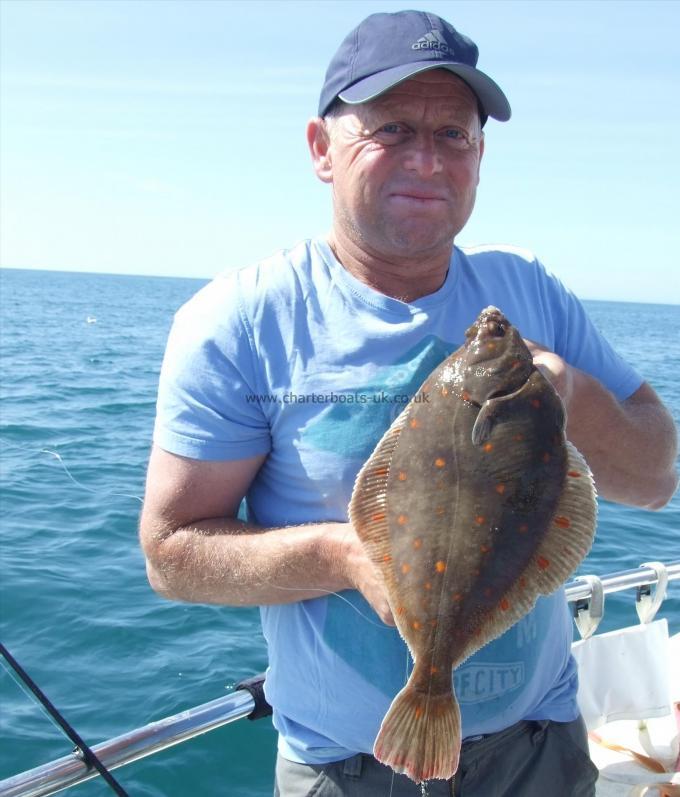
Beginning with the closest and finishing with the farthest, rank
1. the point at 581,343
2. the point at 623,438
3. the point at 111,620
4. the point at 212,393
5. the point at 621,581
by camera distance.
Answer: the point at 212,393 < the point at 623,438 < the point at 581,343 < the point at 621,581 < the point at 111,620

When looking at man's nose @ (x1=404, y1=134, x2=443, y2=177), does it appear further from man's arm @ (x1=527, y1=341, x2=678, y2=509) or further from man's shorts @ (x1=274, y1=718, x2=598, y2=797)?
man's shorts @ (x1=274, y1=718, x2=598, y2=797)

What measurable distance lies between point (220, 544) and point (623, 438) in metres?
1.30

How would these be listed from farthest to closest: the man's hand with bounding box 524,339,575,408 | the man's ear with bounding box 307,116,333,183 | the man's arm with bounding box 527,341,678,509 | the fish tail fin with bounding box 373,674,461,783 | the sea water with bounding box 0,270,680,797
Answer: the sea water with bounding box 0,270,680,797 → the man's ear with bounding box 307,116,333,183 → the man's arm with bounding box 527,341,678,509 → the man's hand with bounding box 524,339,575,408 → the fish tail fin with bounding box 373,674,461,783

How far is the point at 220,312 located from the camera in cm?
240

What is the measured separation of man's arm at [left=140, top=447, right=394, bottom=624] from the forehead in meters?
1.12

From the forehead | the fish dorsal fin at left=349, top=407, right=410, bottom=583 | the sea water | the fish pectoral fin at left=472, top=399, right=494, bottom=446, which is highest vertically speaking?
the forehead

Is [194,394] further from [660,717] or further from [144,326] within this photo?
[144,326]

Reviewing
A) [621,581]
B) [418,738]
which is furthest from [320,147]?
[621,581]

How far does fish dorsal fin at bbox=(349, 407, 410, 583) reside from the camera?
6.93 feet

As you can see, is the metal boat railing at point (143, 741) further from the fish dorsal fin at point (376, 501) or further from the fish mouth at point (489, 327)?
the fish mouth at point (489, 327)

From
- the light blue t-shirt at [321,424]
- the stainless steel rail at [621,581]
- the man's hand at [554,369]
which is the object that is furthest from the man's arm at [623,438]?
the stainless steel rail at [621,581]

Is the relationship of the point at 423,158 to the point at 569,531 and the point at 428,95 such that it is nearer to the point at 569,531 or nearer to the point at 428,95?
the point at 428,95

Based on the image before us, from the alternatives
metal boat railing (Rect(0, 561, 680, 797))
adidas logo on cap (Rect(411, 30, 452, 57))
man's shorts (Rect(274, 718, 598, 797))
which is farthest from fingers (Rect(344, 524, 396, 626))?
adidas logo on cap (Rect(411, 30, 452, 57))

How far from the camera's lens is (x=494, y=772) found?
8.08 ft
